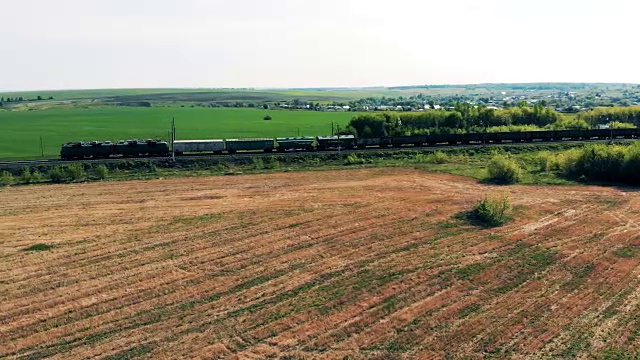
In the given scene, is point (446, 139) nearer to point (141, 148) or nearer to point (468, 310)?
point (141, 148)

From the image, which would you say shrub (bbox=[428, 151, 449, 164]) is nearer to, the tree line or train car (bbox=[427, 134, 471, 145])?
train car (bbox=[427, 134, 471, 145])

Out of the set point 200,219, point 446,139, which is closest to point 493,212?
point 200,219

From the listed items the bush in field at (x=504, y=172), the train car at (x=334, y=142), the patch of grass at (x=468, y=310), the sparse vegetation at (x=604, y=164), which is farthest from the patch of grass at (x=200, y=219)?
the sparse vegetation at (x=604, y=164)

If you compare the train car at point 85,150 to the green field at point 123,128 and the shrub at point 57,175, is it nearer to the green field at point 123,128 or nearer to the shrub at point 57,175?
the shrub at point 57,175

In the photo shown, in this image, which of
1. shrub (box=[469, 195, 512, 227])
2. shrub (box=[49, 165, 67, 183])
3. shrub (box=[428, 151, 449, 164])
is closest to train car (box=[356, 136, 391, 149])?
shrub (box=[428, 151, 449, 164])

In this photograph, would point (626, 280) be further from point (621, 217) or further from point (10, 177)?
point (10, 177)

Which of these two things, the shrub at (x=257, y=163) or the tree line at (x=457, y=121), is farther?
the tree line at (x=457, y=121)
